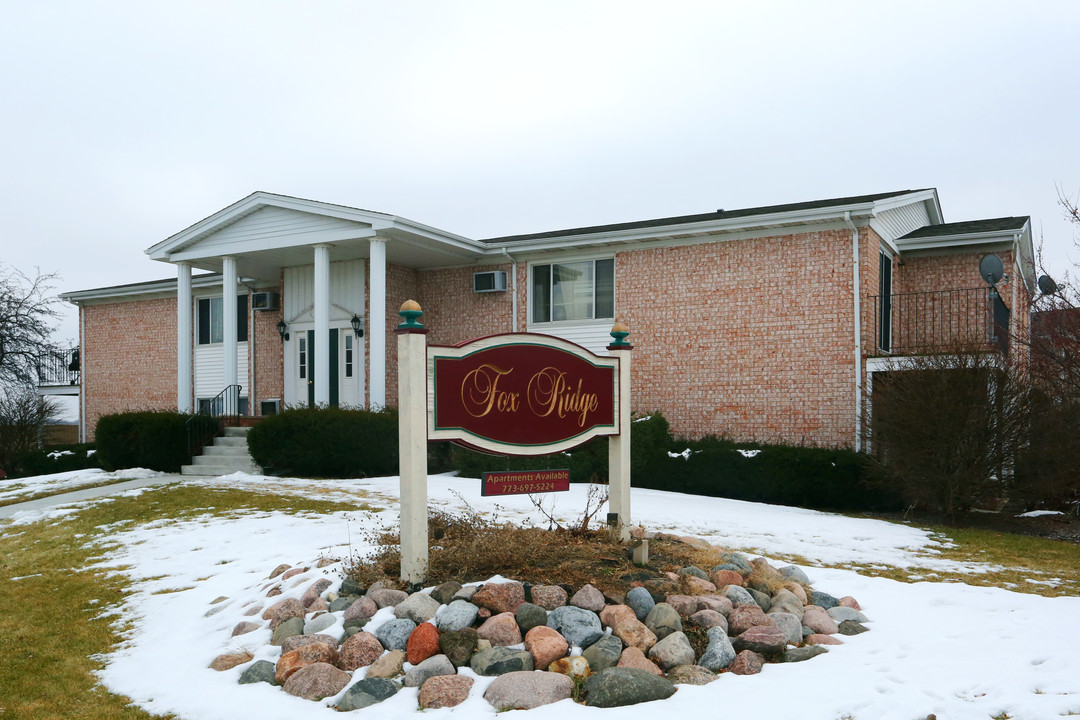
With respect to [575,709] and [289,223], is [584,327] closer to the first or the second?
[289,223]

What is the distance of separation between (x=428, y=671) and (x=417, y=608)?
23.7 inches

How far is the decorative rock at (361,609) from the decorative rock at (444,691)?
92 centimetres

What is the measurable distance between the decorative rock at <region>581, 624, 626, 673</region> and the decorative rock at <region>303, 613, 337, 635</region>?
172 cm

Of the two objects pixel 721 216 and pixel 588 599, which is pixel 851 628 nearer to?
pixel 588 599

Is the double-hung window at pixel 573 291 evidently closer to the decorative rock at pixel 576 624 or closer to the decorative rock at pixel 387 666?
the decorative rock at pixel 576 624

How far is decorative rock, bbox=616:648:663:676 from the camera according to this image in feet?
16.0

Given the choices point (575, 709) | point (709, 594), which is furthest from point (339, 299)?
point (575, 709)

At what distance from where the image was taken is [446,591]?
5.57m

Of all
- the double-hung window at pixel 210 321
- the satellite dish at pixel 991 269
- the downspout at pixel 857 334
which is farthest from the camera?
the double-hung window at pixel 210 321

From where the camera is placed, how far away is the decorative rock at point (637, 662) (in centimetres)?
487

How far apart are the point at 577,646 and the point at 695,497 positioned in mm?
8086

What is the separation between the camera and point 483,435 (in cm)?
621

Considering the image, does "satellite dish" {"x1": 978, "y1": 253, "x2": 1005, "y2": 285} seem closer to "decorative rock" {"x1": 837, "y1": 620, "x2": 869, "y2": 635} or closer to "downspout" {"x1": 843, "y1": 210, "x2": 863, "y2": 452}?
"downspout" {"x1": 843, "y1": 210, "x2": 863, "y2": 452}

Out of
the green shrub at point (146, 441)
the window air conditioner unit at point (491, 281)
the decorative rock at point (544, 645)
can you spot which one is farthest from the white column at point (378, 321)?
the decorative rock at point (544, 645)
